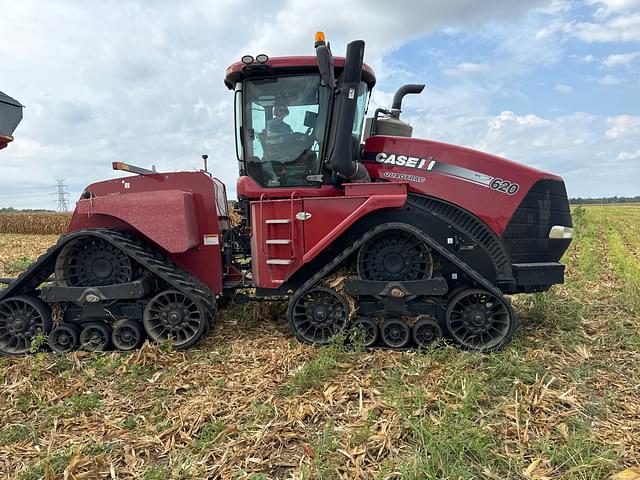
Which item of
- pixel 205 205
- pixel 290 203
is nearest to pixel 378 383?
pixel 290 203

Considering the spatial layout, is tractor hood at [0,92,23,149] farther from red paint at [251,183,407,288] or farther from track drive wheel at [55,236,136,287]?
red paint at [251,183,407,288]

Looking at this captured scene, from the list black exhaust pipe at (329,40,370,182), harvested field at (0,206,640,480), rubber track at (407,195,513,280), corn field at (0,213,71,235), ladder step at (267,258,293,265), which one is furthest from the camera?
corn field at (0,213,71,235)

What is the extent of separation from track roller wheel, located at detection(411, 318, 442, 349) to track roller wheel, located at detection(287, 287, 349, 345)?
0.77 metres

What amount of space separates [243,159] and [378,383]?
10.1 feet

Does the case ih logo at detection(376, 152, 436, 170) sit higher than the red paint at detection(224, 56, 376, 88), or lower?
lower

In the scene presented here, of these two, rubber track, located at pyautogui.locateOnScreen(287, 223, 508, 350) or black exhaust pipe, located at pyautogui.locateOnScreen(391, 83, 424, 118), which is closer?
rubber track, located at pyautogui.locateOnScreen(287, 223, 508, 350)

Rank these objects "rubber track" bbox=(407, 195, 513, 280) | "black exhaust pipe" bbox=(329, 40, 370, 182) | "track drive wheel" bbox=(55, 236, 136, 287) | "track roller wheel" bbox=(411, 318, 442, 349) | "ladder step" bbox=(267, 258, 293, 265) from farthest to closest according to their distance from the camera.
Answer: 1. "ladder step" bbox=(267, 258, 293, 265)
2. "track drive wheel" bbox=(55, 236, 136, 287)
3. "rubber track" bbox=(407, 195, 513, 280)
4. "track roller wheel" bbox=(411, 318, 442, 349)
5. "black exhaust pipe" bbox=(329, 40, 370, 182)

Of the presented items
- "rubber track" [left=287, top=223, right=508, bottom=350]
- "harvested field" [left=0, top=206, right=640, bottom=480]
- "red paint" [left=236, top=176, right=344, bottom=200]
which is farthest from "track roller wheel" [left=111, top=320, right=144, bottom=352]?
"red paint" [left=236, top=176, right=344, bottom=200]

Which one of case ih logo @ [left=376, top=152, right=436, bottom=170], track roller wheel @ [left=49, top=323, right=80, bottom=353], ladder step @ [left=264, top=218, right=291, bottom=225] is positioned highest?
case ih logo @ [left=376, top=152, right=436, bottom=170]

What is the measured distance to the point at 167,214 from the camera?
5.11 meters

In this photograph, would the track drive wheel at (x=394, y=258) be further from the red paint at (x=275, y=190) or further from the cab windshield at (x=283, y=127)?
the cab windshield at (x=283, y=127)

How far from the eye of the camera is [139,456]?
312 centimetres

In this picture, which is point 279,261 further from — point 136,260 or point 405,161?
point 405,161

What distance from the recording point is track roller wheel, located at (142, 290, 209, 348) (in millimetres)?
5066
